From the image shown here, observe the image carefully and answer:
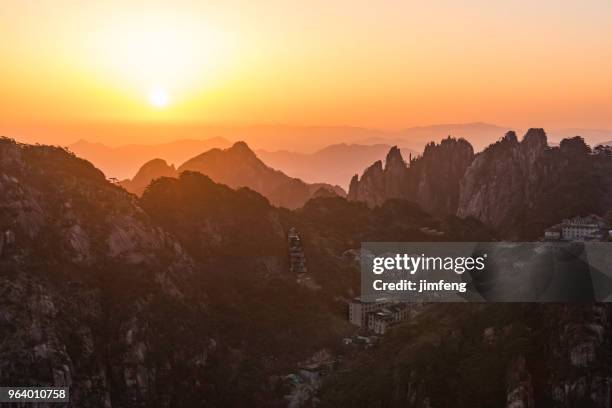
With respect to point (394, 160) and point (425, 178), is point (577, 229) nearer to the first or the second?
point (425, 178)

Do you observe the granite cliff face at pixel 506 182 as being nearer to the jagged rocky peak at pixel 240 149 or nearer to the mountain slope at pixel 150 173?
the jagged rocky peak at pixel 240 149

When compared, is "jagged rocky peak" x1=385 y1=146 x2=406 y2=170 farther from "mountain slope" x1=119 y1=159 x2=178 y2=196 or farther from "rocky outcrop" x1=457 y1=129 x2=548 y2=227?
"mountain slope" x1=119 y1=159 x2=178 y2=196

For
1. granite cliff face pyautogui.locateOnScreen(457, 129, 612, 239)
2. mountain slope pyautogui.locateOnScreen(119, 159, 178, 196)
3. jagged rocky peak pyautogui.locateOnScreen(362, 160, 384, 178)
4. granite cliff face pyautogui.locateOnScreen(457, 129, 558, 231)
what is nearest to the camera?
granite cliff face pyautogui.locateOnScreen(457, 129, 612, 239)

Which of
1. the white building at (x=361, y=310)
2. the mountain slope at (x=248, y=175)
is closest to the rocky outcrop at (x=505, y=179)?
the white building at (x=361, y=310)

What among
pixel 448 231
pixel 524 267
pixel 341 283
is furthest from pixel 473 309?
pixel 448 231

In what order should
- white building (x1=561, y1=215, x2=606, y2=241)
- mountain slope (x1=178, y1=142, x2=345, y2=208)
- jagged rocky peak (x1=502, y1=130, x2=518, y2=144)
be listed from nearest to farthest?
white building (x1=561, y1=215, x2=606, y2=241)
jagged rocky peak (x1=502, y1=130, x2=518, y2=144)
mountain slope (x1=178, y1=142, x2=345, y2=208)

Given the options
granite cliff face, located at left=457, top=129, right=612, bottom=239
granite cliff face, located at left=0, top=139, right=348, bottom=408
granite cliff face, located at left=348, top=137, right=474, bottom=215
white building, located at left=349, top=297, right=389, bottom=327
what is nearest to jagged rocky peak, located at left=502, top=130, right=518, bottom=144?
granite cliff face, located at left=457, top=129, right=612, bottom=239

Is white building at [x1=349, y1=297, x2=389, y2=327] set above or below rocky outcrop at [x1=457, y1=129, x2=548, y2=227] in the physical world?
below
